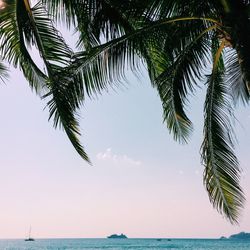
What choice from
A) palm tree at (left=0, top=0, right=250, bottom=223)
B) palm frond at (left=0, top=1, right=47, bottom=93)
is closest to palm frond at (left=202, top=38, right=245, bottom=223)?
palm tree at (left=0, top=0, right=250, bottom=223)

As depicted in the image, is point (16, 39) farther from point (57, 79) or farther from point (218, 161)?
point (218, 161)

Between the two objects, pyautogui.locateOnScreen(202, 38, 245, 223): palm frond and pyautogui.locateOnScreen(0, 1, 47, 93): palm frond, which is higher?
pyautogui.locateOnScreen(0, 1, 47, 93): palm frond

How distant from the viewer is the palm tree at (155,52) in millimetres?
4730

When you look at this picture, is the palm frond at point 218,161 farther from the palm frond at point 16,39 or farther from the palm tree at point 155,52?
the palm frond at point 16,39

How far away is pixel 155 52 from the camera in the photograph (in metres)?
5.78

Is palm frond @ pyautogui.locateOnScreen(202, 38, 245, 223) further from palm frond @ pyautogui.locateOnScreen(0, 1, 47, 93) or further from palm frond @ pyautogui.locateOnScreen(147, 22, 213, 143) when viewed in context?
palm frond @ pyautogui.locateOnScreen(0, 1, 47, 93)

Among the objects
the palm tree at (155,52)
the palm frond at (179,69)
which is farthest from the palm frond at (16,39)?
the palm frond at (179,69)

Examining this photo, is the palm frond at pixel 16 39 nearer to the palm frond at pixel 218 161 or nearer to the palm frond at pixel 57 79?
the palm frond at pixel 57 79

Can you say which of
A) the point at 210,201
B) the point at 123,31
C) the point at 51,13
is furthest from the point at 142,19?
the point at 210,201

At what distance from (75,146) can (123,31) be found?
74.2 inches

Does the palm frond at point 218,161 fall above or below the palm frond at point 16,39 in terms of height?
below

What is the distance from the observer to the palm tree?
4730 mm

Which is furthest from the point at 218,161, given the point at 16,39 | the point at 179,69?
the point at 16,39

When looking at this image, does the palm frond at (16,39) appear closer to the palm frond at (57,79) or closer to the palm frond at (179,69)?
the palm frond at (57,79)
